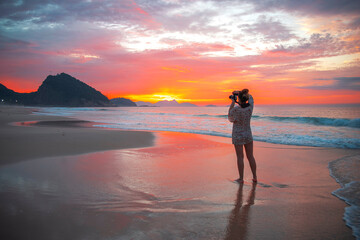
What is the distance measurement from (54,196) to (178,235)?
2369 millimetres

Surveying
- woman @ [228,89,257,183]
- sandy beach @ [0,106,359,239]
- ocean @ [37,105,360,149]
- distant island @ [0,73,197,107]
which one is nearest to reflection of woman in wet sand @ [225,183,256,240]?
sandy beach @ [0,106,359,239]

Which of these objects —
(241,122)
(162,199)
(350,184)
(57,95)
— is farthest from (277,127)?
(57,95)

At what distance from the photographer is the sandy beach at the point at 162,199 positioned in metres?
2.63

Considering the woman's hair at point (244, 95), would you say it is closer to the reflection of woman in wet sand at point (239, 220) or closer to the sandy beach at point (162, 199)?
the sandy beach at point (162, 199)

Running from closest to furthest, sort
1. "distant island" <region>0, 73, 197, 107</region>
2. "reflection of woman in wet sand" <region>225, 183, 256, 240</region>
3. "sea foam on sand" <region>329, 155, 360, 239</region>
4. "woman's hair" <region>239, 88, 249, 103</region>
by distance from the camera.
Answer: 1. "reflection of woman in wet sand" <region>225, 183, 256, 240</region>
2. "sea foam on sand" <region>329, 155, 360, 239</region>
3. "woman's hair" <region>239, 88, 249, 103</region>
4. "distant island" <region>0, 73, 197, 107</region>

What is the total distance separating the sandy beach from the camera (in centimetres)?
263

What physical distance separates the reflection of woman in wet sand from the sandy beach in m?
0.01

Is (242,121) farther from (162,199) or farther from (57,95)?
(57,95)

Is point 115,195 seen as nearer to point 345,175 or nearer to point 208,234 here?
point 208,234

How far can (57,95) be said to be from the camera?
162 metres

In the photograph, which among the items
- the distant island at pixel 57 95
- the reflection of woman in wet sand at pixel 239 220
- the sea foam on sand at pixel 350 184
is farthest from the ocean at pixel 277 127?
the distant island at pixel 57 95

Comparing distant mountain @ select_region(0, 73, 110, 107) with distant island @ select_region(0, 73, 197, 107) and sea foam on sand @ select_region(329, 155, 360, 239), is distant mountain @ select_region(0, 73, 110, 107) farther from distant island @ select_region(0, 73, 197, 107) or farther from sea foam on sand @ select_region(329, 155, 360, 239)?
sea foam on sand @ select_region(329, 155, 360, 239)

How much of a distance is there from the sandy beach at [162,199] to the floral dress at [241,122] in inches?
38.1

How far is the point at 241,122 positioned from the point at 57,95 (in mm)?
185739
